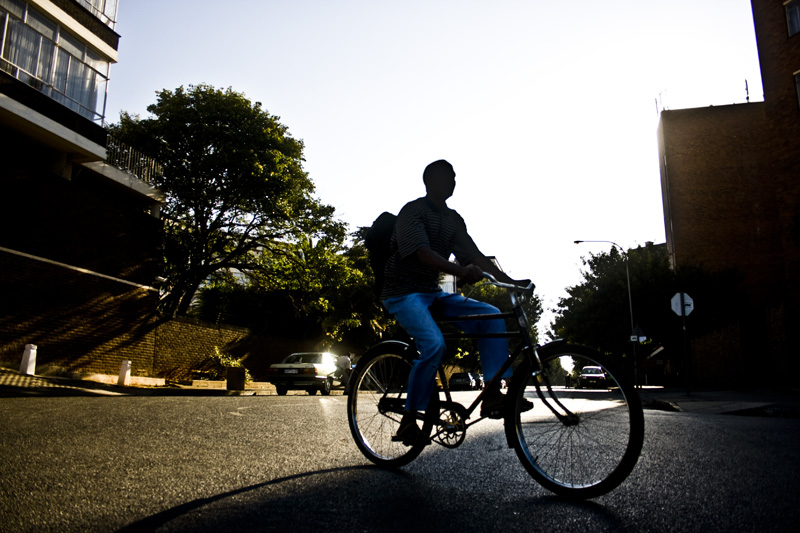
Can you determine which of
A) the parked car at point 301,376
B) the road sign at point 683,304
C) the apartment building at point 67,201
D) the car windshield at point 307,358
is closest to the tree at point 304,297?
the car windshield at point 307,358

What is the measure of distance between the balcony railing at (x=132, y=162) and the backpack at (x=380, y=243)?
1857 centimetres

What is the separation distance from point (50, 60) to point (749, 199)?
134 ft

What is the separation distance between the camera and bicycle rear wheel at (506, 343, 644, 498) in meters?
3.03

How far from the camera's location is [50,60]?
57.3 ft

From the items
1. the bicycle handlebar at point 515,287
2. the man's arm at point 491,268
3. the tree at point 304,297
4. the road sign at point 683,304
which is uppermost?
the tree at point 304,297

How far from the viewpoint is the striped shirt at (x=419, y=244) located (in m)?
4.01

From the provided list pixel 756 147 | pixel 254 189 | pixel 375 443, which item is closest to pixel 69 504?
pixel 375 443

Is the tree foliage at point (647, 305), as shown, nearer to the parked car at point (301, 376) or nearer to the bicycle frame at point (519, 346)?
the parked car at point (301, 376)

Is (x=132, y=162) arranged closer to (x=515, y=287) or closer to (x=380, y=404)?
(x=380, y=404)

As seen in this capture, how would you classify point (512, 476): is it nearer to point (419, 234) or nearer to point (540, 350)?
point (540, 350)

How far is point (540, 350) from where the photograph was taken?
11.5ft

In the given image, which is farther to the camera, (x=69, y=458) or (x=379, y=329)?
(x=379, y=329)

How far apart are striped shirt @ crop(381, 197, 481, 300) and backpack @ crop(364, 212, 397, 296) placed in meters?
0.05

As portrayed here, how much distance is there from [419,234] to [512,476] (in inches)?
62.2
